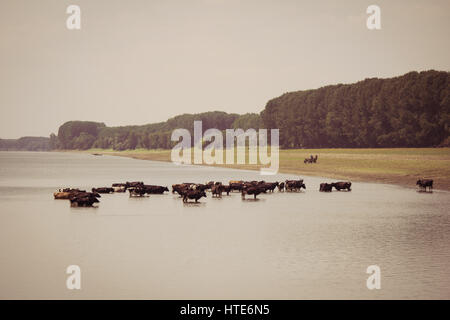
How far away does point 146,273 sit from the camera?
47.4 ft

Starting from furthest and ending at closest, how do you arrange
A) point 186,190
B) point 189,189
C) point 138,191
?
1. point 138,191
2. point 189,189
3. point 186,190

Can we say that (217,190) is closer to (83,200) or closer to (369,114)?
(83,200)

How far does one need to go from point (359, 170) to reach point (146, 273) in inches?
2166

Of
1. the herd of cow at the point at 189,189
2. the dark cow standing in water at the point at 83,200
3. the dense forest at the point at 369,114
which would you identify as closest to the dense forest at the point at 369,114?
the dense forest at the point at 369,114

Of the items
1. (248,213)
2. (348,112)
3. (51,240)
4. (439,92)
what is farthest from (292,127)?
(51,240)

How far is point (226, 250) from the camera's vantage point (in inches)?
695

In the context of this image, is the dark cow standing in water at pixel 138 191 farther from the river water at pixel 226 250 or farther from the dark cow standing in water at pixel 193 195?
the river water at pixel 226 250

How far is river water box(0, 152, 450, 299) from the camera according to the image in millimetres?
13039

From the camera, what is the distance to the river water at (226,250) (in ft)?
42.8

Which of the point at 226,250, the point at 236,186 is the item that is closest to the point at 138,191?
the point at 236,186

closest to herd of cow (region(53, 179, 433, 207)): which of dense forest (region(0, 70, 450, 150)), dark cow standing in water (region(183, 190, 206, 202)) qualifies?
dark cow standing in water (region(183, 190, 206, 202))

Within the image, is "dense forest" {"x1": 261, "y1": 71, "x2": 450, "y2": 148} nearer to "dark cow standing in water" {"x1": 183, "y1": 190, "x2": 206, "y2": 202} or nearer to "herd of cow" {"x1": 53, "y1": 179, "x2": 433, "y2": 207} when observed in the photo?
"herd of cow" {"x1": 53, "y1": 179, "x2": 433, "y2": 207}
